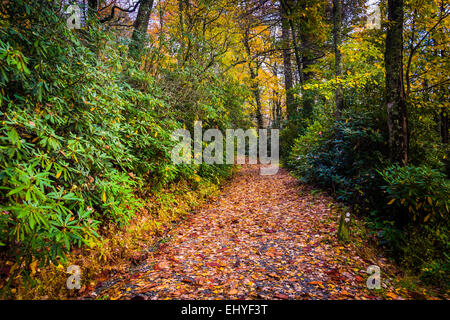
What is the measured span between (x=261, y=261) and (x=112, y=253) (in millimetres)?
2081

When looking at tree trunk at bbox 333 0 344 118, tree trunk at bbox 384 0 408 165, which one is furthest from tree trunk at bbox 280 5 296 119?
tree trunk at bbox 384 0 408 165

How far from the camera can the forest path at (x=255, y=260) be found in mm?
2480

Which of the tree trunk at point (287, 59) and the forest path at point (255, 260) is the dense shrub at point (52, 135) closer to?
the forest path at point (255, 260)

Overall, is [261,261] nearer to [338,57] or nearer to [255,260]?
[255,260]

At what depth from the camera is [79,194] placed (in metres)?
2.50

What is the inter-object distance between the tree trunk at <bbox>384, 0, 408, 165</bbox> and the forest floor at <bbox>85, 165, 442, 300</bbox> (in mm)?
1591

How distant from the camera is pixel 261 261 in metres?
3.15

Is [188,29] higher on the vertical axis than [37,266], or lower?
higher

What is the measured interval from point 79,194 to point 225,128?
6.28m

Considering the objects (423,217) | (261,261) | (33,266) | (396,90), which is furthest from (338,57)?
(33,266)

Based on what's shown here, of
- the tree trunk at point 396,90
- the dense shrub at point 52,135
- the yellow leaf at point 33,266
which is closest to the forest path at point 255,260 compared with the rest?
the yellow leaf at point 33,266

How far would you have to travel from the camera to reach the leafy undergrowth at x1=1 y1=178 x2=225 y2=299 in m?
2.19
